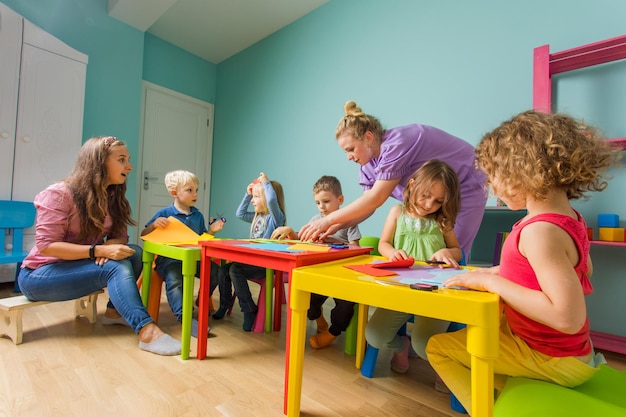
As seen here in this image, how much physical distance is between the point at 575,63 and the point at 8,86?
355cm

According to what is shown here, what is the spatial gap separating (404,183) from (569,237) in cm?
72

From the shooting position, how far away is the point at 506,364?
0.66m

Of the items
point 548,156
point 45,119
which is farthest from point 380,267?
point 45,119

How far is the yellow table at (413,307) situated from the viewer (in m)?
0.57

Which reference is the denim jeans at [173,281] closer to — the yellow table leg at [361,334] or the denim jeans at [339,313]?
the denim jeans at [339,313]

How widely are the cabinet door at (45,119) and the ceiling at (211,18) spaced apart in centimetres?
79

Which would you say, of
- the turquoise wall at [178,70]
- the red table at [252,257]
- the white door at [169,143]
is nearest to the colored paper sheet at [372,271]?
the red table at [252,257]

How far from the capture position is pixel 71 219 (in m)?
1.46

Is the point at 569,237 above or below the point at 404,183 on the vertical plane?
below

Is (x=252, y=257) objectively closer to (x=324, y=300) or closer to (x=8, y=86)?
(x=324, y=300)

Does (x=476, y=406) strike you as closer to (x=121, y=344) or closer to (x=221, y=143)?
(x=121, y=344)

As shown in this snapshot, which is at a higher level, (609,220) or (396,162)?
(396,162)

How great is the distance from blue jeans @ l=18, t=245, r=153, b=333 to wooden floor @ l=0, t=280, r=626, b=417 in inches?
6.2

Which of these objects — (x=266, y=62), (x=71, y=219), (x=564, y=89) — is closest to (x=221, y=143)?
(x=266, y=62)
